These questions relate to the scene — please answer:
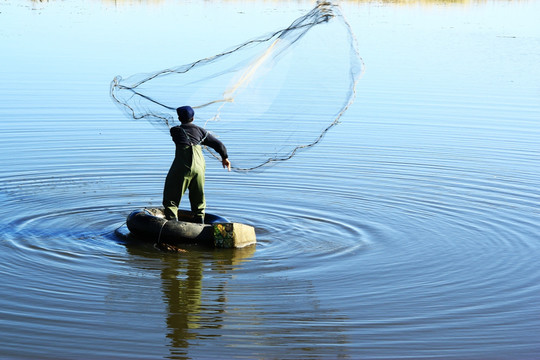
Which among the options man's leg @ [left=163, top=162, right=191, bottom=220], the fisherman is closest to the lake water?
man's leg @ [left=163, top=162, right=191, bottom=220]

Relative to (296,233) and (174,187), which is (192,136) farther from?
(296,233)

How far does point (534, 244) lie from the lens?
12219 mm

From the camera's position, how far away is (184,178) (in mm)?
11539

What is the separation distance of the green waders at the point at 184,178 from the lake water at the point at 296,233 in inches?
29.4

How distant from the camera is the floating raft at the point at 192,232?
11500 mm

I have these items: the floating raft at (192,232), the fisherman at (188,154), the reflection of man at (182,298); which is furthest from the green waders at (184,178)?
the reflection of man at (182,298)

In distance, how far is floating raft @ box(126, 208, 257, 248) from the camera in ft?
37.7

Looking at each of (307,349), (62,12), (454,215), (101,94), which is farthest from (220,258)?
(62,12)

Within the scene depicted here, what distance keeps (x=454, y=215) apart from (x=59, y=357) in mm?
7575

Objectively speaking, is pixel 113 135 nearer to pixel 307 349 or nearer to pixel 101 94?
pixel 101 94

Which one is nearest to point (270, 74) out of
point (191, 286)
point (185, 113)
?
point (185, 113)

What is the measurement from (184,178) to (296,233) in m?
1.92

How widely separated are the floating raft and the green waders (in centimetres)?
30

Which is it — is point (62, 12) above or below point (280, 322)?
above
